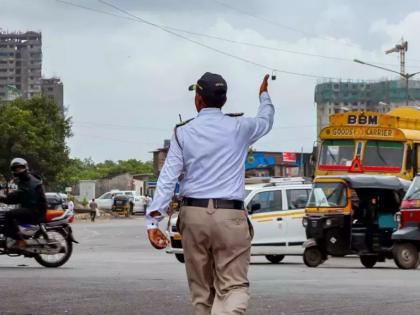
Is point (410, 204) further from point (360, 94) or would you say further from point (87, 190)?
point (360, 94)

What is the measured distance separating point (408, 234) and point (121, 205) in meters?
61.5

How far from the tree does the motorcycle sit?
62.6 metres

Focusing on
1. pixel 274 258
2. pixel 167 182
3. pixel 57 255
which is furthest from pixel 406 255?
pixel 167 182

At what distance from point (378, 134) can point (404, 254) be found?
8.79 m

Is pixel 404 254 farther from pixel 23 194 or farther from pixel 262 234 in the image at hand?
pixel 23 194

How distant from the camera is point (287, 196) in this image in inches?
1004

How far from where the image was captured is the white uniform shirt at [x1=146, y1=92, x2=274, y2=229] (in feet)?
25.3

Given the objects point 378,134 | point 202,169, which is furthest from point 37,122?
point 202,169

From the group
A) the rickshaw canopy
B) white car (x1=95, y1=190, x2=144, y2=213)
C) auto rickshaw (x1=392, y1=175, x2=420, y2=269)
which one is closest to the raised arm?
auto rickshaw (x1=392, y1=175, x2=420, y2=269)

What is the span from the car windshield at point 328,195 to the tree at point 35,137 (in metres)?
58.7

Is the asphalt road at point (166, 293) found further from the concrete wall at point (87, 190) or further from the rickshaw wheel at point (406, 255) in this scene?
the concrete wall at point (87, 190)

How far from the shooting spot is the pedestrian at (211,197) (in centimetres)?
762

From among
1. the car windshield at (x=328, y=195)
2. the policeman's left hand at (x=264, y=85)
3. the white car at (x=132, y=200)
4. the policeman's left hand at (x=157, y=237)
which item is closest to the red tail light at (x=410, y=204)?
the car windshield at (x=328, y=195)

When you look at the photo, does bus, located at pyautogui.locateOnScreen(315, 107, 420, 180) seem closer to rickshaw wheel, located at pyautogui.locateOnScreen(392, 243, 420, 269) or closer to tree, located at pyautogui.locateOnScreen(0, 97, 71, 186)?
rickshaw wheel, located at pyautogui.locateOnScreen(392, 243, 420, 269)
